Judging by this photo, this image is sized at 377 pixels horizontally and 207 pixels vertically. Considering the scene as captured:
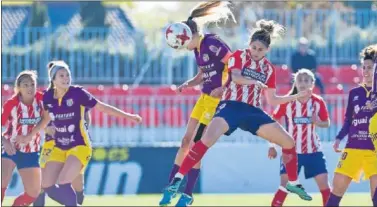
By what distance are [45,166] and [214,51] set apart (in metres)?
2.35

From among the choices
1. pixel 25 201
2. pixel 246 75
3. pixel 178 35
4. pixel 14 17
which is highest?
pixel 14 17

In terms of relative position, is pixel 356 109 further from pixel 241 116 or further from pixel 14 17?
pixel 14 17

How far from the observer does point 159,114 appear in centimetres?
2038

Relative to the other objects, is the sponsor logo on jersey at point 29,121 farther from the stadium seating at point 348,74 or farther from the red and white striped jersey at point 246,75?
the stadium seating at point 348,74

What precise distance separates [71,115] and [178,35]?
1610 millimetres

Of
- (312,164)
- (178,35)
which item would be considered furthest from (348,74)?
(178,35)

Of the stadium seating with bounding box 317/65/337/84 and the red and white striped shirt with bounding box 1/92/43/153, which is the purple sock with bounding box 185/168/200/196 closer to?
the red and white striped shirt with bounding box 1/92/43/153

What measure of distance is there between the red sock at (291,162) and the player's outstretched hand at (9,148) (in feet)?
10.3

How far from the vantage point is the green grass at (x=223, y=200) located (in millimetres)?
16312

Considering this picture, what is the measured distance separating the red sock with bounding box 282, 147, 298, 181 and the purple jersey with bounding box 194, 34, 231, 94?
1.07 m

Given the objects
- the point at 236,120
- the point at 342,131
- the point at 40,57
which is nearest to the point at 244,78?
the point at 236,120

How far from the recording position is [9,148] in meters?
12.9

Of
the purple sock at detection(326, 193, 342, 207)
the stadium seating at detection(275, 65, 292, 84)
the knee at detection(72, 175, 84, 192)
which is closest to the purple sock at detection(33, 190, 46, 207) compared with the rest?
the knee at detection(72, 175, 84, 192)

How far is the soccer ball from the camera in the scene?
11.9 meters
